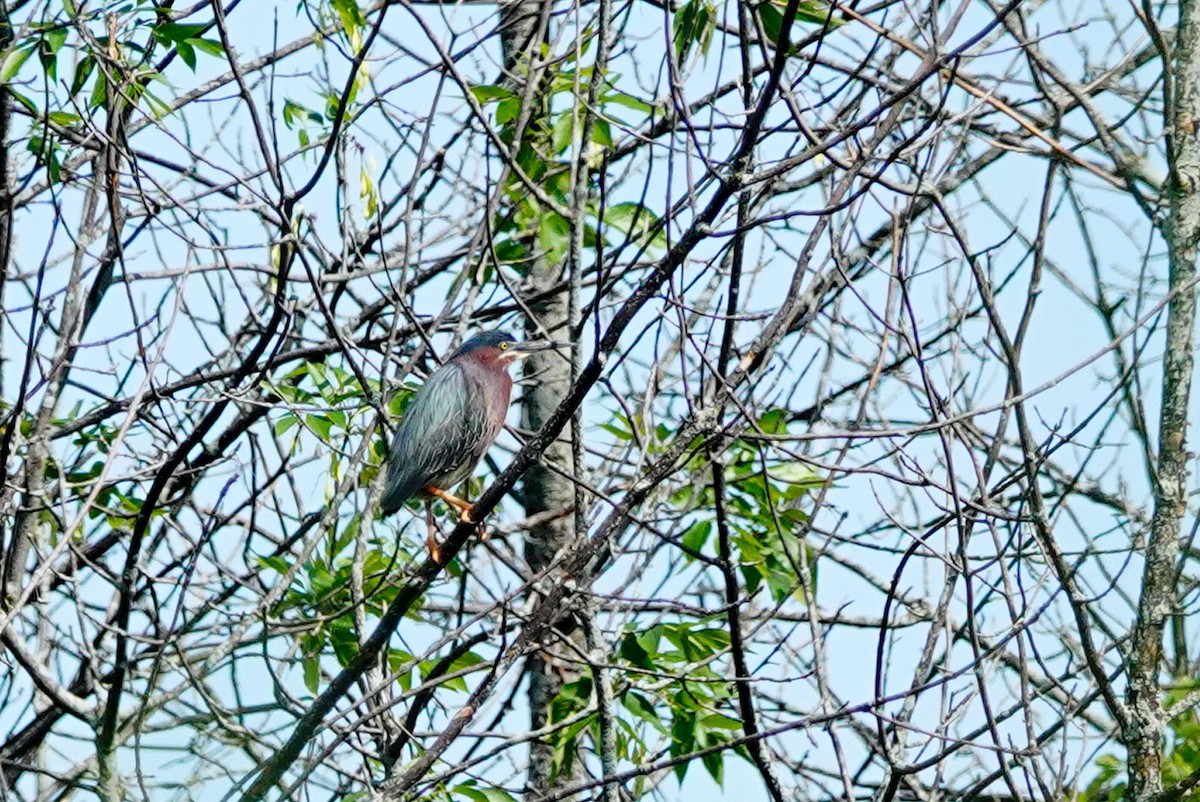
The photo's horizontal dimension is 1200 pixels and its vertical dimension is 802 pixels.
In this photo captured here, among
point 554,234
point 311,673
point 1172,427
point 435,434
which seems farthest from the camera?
point 435,434

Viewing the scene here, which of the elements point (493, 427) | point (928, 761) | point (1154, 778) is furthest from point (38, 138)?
point (1154, 778)

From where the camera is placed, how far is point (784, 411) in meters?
5.10

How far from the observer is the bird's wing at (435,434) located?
6.14 meters

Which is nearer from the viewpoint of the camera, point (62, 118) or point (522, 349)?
point (62, 118)

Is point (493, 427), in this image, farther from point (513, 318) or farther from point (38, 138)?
point (38, 138)

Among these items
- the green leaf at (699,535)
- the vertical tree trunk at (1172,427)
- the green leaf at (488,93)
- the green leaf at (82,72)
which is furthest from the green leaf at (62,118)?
the vertical tree trunk at (1172,427)

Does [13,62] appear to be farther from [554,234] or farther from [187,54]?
A: [554,234]

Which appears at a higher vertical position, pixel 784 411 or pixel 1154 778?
pixel 784 411

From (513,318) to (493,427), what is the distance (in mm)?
956

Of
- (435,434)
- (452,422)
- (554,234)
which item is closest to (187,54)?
(554,234)

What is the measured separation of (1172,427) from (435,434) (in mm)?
3163

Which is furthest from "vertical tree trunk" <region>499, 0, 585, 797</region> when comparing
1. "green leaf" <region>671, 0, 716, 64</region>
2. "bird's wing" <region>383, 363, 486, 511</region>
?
"green leaf" <region>671, 0, 716, 64</region>

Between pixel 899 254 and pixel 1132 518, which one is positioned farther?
pixel 1132 518

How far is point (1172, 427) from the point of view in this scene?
4336 millimetres
